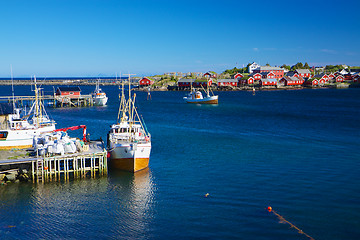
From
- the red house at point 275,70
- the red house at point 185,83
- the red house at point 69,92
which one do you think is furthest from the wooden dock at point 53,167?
the red house at point 275,70

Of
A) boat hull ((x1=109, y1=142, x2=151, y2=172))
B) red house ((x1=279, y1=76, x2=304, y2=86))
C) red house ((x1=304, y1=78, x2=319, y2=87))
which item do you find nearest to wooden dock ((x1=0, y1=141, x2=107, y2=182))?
boat hull ((x1=109, y1=142, x2=151, y2=172))

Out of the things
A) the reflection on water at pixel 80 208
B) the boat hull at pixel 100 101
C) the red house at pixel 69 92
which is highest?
the red house at pixel 69 92

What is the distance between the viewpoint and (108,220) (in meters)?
20.4

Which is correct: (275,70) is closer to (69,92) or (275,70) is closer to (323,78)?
(323,78)

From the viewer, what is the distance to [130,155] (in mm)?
28984

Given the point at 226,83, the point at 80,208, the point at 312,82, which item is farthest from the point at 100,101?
the point at 312,82

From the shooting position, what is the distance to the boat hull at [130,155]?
1136 inches

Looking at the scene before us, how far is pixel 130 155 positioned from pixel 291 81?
13620 centimetres

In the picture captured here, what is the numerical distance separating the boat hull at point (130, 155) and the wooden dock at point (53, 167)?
125 cm

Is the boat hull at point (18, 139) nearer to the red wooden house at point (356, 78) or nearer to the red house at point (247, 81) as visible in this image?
the red house at point (247, 81)

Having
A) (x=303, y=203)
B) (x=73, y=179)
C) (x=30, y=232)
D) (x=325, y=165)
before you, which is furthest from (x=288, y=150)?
(x=30, y=232)

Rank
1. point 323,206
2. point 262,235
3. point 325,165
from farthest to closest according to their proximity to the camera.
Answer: point 325,165 → point 323,206 → point 262,235

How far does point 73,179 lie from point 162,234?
11451 mm

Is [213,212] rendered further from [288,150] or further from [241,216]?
[288,150]
